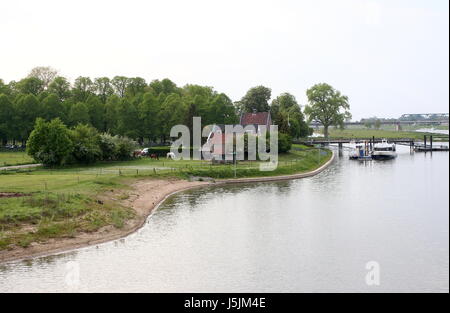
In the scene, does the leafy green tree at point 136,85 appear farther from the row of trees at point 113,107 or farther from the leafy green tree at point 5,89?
the leafy green tree at point 5,89

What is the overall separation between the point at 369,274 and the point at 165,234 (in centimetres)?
1575

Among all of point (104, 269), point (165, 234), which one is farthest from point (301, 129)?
point (104, 269)

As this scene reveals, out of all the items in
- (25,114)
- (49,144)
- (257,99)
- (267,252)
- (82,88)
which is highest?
(82,88)

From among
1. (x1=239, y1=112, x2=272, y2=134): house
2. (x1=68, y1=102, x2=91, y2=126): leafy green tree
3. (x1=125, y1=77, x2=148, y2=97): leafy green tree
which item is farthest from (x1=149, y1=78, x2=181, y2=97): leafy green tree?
(x1=68, y1=102, x2=91, y2=126): leafy green tree

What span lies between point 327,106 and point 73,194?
118 metres

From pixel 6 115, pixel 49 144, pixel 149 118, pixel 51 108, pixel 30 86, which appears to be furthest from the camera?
pixel 30 86

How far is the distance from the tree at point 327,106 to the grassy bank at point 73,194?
265ft

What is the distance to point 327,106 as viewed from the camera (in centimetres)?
15288

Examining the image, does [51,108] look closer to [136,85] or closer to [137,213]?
[136,85]

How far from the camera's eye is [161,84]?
135000 millimetres

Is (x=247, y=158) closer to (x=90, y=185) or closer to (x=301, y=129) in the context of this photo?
(x=90, y=185)

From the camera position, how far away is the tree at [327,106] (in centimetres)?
15225

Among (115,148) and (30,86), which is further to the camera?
(30,86)

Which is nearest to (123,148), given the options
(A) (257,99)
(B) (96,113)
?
(B) (96,113)
